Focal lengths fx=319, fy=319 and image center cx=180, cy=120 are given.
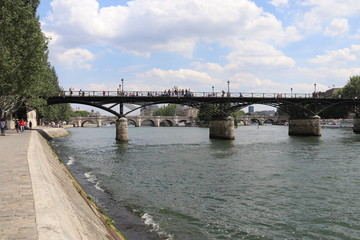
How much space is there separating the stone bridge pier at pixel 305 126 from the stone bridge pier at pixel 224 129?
19894 millimetres

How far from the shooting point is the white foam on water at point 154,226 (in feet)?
35.0

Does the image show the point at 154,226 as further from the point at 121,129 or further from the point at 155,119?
the point at 155,119

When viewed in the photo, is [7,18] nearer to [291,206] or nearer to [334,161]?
[291,206]

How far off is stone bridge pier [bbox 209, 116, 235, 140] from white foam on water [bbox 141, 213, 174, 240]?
4989 cm

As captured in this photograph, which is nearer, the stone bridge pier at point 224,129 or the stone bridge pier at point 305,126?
the stone bridge pier at point 224,129

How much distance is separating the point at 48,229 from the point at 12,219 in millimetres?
1254

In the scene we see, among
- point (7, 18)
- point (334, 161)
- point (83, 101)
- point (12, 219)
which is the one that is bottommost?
point (334, 161)

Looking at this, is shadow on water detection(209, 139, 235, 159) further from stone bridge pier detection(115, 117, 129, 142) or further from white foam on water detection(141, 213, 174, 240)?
white foam on water detection(141, 213, 174, 240)

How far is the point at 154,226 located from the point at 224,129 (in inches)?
2041

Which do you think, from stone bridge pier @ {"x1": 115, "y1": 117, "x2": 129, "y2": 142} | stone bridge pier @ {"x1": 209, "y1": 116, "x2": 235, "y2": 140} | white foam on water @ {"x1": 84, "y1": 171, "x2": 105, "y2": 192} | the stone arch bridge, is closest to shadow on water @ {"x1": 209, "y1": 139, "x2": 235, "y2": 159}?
stone bridge pier @ {"x1": 209, "y1": 116, "x2": 235, "y2": 140}

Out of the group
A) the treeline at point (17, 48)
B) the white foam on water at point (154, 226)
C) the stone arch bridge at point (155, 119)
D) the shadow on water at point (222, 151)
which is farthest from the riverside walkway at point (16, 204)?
the stone arch bridge at point (155, 119)

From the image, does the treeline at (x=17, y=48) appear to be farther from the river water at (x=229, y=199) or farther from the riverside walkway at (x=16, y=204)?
the riverside walkway at (x=16, y=204)

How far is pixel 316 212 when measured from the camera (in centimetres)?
1334

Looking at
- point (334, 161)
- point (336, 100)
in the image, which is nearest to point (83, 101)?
point (334, 161)
